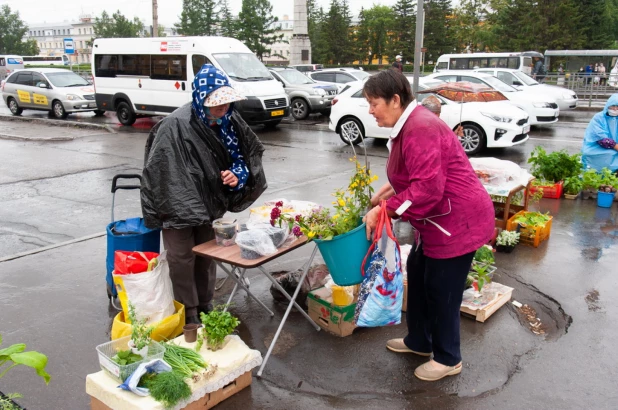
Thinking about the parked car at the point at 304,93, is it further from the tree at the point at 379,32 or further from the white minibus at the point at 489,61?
the tree at the point at 379,32

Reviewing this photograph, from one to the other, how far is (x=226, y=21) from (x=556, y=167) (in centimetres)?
7525

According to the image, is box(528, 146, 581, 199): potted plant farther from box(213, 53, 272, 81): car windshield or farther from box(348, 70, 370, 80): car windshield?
box(348, 70, 370, 80): car windshield

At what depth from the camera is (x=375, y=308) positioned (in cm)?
327

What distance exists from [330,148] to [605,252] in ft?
26.1

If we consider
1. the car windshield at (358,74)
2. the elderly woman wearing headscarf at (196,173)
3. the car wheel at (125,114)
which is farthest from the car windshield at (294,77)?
the elderly woman wearing headscarf at (196,173)

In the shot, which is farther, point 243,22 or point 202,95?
point 243,22

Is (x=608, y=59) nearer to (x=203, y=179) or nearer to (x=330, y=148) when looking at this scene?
(x=330, y=148)

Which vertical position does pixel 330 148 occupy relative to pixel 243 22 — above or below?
below

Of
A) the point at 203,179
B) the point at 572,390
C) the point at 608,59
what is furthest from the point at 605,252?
the point at 608,59

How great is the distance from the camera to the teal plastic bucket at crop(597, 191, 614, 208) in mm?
7676

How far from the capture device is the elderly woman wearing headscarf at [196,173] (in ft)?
12.3

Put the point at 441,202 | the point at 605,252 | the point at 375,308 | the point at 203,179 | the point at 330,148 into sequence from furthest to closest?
1. the point at 330,148
2. the point at 605,252
3. the point at 203,179
4. the point at 375,308
5. the point at 441,202

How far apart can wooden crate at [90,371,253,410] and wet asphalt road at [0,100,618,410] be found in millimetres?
62

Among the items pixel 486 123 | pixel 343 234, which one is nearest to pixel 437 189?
pixel 343 234
